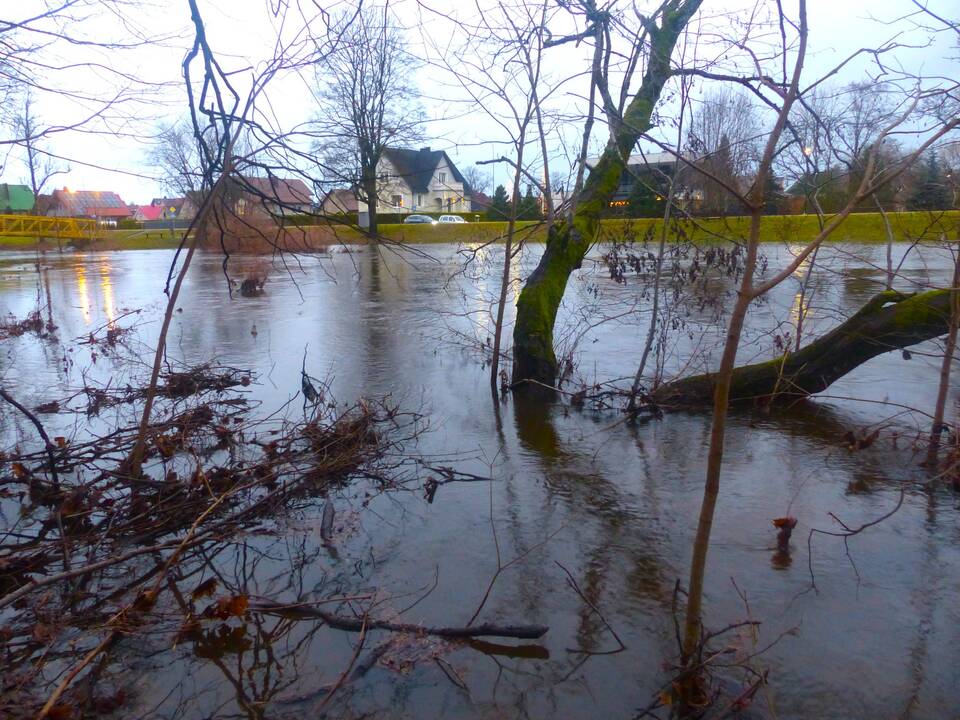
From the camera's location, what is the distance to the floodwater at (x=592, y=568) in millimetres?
3742

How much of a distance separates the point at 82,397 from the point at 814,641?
25.2ft

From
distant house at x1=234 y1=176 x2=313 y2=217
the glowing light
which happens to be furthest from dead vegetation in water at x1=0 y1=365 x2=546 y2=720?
the glowing light

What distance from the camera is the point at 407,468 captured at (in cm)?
659

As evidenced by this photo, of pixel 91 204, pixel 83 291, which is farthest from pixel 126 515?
pixel 91 204

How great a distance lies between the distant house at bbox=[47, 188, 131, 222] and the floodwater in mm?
60709

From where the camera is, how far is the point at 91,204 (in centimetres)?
8956

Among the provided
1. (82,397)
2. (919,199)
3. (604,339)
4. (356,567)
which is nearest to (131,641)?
(356,567)

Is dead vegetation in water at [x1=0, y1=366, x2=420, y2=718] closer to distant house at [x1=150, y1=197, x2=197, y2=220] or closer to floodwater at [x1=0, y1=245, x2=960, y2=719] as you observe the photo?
floodwater at [x1=0, y1=245, x2=960, y2=719]

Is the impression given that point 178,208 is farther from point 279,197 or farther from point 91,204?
point 91,204

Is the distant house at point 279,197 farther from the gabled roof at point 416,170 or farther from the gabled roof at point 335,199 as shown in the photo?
the gabled roof at point 416,170

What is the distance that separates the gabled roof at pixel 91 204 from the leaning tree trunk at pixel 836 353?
217 feet

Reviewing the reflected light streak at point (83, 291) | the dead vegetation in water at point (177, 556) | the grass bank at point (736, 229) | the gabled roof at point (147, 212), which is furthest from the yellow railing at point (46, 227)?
the gabled roof at point (147, 212)

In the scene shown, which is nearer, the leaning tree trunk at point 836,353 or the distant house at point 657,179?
the leaning tree trunk at point 836,353

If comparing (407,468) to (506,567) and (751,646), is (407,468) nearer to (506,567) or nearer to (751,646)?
(506,567)
